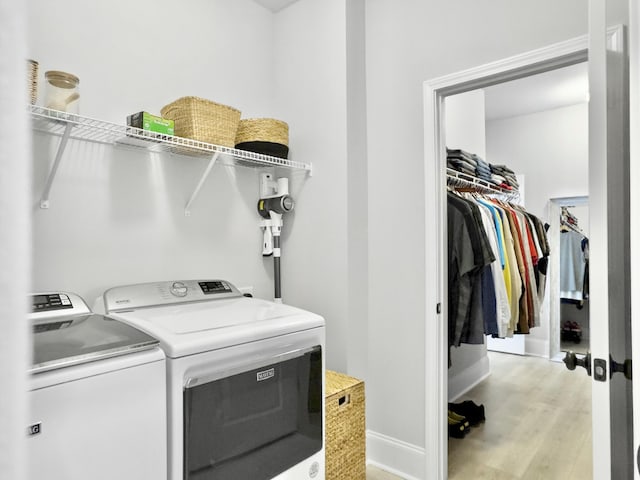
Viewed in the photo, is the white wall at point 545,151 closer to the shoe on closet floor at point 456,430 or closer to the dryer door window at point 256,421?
the shoe on closet floor at point 456,430

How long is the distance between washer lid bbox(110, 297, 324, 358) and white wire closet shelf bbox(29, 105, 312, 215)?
2.06 ft

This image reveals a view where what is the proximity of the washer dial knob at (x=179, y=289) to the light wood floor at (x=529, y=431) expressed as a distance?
1744mm

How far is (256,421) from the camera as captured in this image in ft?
4.51

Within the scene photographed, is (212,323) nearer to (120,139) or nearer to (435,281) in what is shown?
(120,139)

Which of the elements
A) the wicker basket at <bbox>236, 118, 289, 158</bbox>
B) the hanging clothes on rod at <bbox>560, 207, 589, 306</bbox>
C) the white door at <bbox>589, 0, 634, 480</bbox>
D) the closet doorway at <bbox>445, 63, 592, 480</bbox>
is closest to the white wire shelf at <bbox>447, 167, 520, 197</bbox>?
the closet doorway at <bbox>445, 63, 592, 480</bbox>

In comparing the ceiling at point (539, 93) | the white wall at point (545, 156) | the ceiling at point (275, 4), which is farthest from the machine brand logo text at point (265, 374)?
the white wall at point (545, 156)

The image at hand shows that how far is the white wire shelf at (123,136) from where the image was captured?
1.53 m

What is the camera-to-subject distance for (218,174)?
2.29 metres

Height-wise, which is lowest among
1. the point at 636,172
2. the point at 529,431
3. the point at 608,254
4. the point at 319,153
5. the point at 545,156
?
the point at 529,431

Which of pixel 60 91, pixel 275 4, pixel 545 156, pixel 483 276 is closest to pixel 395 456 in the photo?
pixel 483 276

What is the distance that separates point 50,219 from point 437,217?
1754mm

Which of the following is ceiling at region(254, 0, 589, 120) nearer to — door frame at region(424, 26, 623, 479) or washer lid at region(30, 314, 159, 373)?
door frame at region(424, 26, 623, 479)

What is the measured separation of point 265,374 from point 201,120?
3.94ft

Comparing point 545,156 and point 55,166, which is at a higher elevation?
point 545,156
